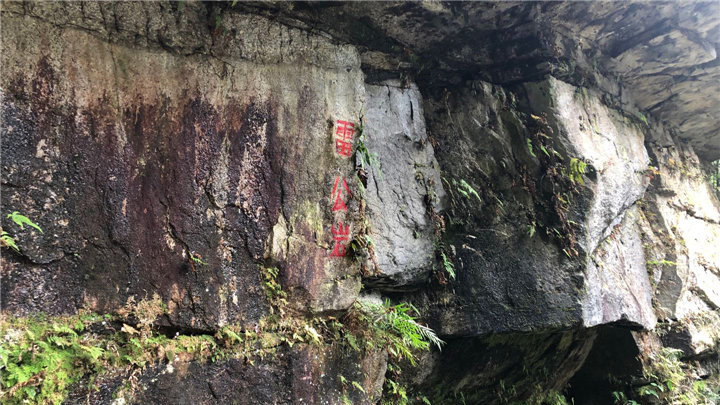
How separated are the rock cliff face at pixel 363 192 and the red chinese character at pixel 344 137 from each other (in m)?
0.02

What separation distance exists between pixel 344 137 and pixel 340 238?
1.13m

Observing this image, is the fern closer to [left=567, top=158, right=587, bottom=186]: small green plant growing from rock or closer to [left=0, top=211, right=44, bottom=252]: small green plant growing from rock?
[left=0, top=211, right=44, bottom=252]: small green plant growing from rock

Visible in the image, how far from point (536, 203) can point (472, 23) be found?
258 cm

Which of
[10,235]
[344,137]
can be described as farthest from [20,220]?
[344,137]

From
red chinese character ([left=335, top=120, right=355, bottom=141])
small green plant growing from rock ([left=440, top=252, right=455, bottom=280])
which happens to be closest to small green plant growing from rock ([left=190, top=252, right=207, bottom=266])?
red chinese character ([left=335, top=120, right=355, bottom=141])

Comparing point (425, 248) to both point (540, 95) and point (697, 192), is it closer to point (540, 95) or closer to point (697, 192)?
point (540, 95)

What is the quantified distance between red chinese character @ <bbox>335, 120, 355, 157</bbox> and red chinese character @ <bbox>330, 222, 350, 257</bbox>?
80 cm

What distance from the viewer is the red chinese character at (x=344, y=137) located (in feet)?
15.7

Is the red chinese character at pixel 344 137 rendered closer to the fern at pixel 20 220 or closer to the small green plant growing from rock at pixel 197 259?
the small green plant growing from rock at pixel 197 259

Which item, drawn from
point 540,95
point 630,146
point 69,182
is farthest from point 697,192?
point 69,182

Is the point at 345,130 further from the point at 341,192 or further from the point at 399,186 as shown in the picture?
the point at 399,186

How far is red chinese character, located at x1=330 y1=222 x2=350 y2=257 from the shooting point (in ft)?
15.1

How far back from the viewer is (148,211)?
139 inches

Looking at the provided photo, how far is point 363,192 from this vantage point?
198 inches
